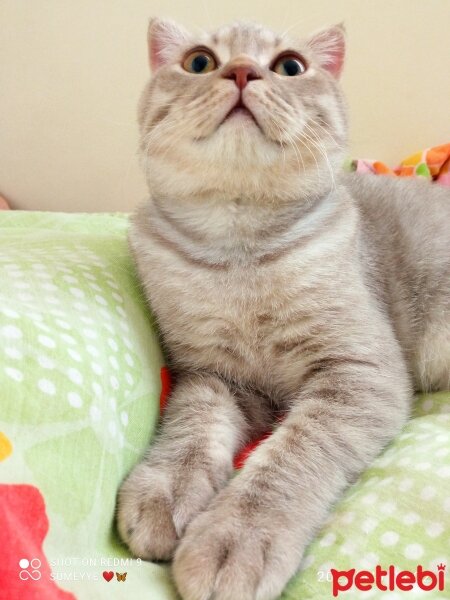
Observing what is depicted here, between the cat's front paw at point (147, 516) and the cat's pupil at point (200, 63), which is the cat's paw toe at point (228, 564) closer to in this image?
the cat's front paw at point (147, 516)

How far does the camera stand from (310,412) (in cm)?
94

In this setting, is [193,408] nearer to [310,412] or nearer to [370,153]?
[310,412]

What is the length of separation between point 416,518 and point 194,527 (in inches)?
11.7

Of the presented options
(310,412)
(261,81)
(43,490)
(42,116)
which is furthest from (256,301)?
(42,116)

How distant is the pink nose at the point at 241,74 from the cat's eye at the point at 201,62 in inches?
6.8

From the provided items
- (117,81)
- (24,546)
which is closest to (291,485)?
(24,546)

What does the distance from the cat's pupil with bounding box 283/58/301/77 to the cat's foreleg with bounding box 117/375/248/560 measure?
0.64m

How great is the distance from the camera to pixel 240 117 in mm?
963

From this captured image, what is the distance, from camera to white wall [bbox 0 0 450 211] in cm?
226

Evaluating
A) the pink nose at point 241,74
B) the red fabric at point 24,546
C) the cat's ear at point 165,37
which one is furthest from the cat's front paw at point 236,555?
the cat's ear at point 165,37

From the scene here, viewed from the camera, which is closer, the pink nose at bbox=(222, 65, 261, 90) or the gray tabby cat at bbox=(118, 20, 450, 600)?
the gray tabby cat at bbox=(118, 20, 450, 600)

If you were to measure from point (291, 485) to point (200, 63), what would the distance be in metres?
0.83

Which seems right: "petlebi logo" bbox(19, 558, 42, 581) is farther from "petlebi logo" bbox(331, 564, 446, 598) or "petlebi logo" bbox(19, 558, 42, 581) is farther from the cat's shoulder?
the cat's shoulder

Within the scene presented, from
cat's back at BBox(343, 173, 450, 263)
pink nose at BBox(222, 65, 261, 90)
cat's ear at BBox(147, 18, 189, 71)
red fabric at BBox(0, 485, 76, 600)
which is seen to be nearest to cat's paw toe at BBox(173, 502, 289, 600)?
red fabric at BBox(0, 485, 76, 600)
